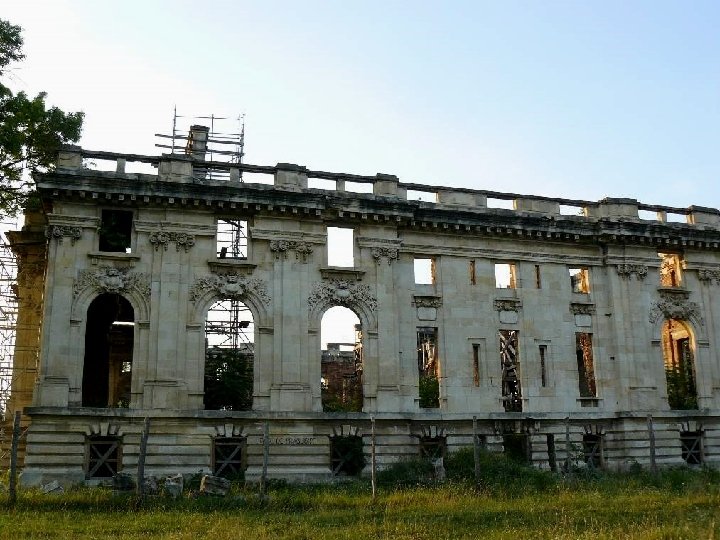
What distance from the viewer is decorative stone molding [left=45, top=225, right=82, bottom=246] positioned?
25.0m

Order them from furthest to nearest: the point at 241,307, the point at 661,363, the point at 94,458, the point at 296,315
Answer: the point at 241,307 → the point at 661,363 → the point at 296,315 → the point at 94,458

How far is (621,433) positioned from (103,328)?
2037 cm

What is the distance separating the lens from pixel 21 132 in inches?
1015

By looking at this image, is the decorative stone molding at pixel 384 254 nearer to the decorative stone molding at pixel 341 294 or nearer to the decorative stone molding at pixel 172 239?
the decorative stone molding at pixel 341 294

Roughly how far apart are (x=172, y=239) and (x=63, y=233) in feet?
11.1

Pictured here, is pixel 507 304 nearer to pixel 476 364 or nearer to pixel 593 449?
pixel 476 364

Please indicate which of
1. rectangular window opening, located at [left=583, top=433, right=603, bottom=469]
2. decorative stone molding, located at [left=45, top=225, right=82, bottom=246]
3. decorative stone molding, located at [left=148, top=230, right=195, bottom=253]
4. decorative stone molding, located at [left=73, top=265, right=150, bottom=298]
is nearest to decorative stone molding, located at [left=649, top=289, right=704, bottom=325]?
rectangular window opening, located at [left=583, top=433, right=603, bottom=469]

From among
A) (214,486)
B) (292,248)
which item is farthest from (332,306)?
(214,486)

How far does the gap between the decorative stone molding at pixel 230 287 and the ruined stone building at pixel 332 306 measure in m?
0.05

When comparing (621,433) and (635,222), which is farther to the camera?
(635,222)

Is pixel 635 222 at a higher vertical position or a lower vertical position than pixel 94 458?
higher

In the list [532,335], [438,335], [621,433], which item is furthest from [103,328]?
[621,433]

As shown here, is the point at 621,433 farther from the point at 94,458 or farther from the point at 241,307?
the point at 94,458

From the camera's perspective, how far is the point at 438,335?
28312mm
